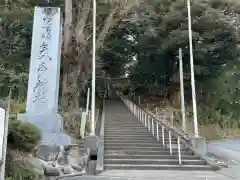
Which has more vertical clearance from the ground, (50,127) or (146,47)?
(146,47)

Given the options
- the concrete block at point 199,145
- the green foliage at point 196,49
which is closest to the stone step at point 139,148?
the concrete block at point 199,145

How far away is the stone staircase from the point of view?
10391 mm

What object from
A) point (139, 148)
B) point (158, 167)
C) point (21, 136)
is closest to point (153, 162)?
point (158, 167)

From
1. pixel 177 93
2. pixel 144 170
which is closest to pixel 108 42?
pixel 177 93

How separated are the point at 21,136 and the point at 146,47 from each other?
62.7 ft

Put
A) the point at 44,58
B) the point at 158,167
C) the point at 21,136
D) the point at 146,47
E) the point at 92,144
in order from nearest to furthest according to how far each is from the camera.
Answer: the point at 21,136 < the point at 158,167 < the point at 92,144 < the point at 44,58 < the point at 146,47

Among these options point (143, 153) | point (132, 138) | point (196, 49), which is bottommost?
point (143, 153)

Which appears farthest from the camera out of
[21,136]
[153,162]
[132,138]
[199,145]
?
[132,138]

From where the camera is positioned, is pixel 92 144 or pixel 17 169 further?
pixel 92 144

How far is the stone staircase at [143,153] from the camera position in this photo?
10391mm

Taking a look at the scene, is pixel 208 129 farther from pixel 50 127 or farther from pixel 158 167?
pixel 50 127

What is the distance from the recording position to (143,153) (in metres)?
11.9

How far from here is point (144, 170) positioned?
33.0ft

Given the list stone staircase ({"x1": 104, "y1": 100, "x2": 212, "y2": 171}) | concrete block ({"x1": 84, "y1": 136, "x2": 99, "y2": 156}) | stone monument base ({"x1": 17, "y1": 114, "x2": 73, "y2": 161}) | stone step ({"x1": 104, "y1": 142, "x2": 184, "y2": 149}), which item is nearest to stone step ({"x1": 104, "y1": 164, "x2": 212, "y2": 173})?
stone staircase ({"x1": 104, "y1": 100, "x2": 212, "y2": 171})
